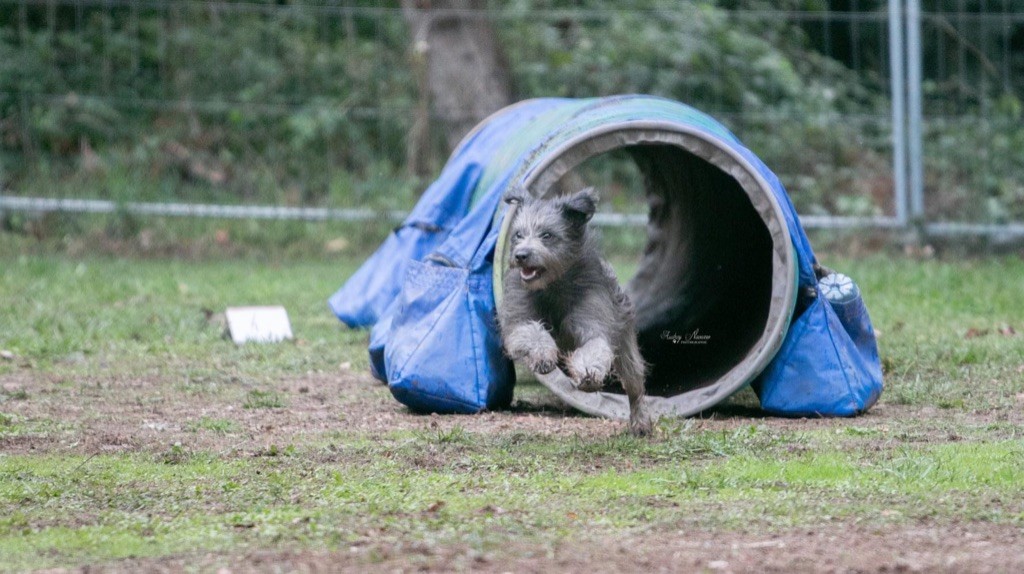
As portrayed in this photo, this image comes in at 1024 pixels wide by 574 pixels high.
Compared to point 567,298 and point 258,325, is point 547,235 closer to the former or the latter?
point 567,298

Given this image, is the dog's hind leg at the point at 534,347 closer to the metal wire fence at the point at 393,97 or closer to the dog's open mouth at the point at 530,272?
the dog's open mouth at the point at 530,272

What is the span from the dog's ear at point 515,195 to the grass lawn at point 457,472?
1081mm

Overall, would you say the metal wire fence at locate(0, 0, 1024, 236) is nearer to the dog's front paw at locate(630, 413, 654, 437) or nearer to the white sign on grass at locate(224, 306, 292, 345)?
the white sign on grass at locate(224, 306, 292, 345)

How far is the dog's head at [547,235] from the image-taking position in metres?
6.35

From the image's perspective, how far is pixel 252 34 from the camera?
15391 millimetres

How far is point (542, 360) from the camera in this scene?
5.99 metres

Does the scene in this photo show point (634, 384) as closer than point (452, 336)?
Yes

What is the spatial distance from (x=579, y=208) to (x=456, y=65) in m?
8.55

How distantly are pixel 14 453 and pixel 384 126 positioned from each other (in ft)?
30.7

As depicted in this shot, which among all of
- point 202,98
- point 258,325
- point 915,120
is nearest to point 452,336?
point 258,325

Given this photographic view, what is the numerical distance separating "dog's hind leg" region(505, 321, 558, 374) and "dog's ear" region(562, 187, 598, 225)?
621 millimetres

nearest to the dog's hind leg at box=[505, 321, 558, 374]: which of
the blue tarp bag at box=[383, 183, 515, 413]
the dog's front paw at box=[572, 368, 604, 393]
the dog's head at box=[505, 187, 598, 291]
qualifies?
the dog's front paw at box=[572, 368, 604, 393]

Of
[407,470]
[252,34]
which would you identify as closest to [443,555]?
[407,470]

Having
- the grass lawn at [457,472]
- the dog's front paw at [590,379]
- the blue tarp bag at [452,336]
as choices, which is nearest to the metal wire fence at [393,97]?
the grass lawn at [457,472]
